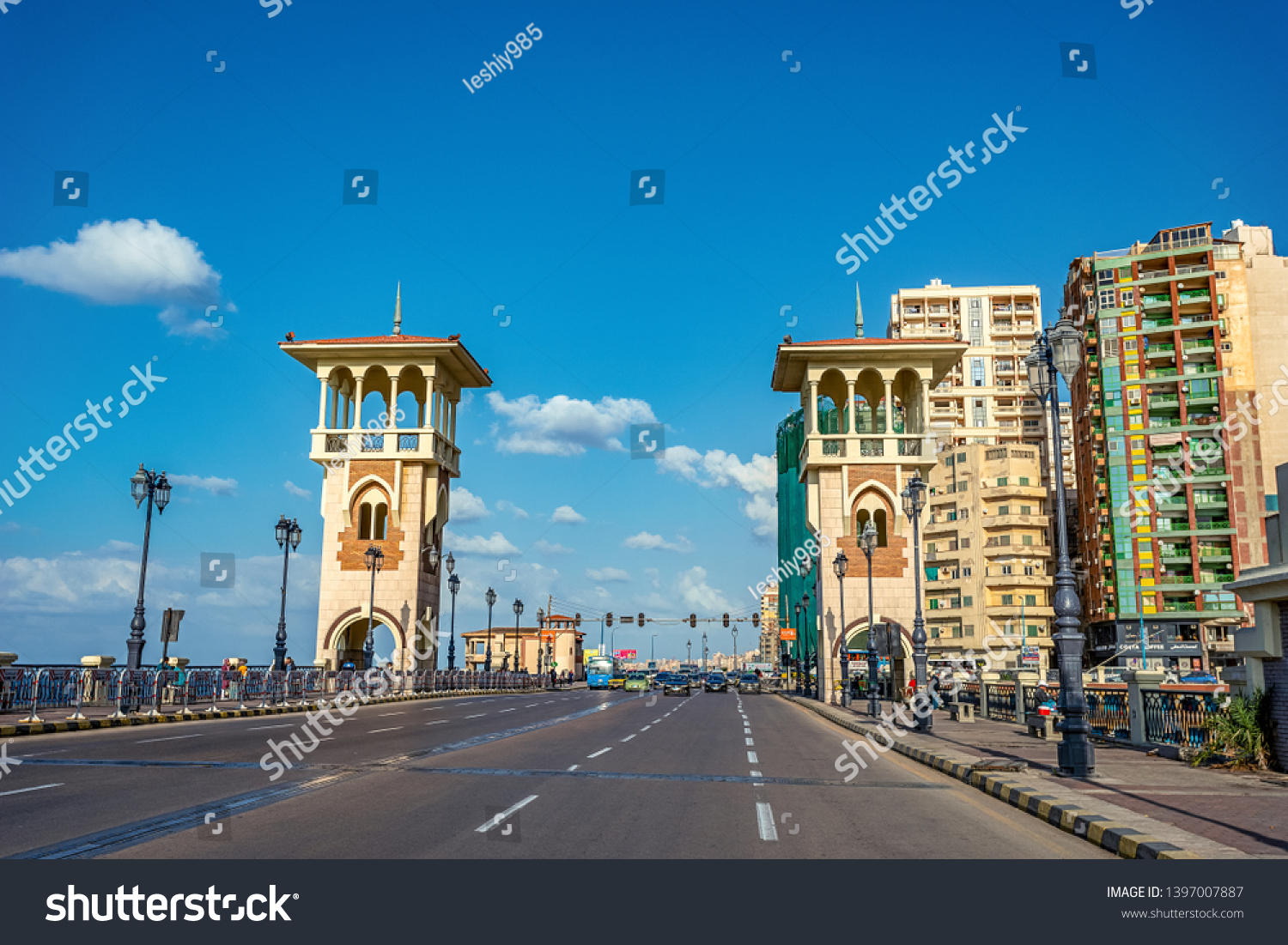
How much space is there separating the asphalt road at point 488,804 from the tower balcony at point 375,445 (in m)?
34.9

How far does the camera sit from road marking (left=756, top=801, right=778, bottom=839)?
28.5ft

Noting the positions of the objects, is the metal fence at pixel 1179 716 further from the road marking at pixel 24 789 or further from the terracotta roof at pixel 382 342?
the terracotta roof at pixel 382 342

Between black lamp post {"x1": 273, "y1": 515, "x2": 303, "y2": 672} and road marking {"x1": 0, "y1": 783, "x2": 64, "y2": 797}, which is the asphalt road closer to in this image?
road marking {"x1": 0, "y1": 783, "x2": 64, "y2": 797}

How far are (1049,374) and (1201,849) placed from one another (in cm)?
933

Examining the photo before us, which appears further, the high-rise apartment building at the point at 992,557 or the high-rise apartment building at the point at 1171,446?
the high-rise apartment building at the point at 992,557

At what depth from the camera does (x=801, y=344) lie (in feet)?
173

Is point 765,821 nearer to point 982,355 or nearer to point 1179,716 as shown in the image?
point 1179,716

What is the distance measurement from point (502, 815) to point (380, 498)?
153 ft

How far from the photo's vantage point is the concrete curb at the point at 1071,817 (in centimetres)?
769

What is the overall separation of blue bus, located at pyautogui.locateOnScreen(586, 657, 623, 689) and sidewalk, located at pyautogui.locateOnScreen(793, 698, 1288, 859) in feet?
228

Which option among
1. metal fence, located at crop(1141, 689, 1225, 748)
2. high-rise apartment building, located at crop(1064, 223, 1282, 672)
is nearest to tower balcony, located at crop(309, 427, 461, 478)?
metal fence, located at crop(1141, 689, 1225, 748)

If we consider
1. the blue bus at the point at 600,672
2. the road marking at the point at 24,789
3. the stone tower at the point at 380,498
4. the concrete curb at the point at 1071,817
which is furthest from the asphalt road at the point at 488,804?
the blue bus at the point at 600,672

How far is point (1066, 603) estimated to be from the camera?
14.1 meters
